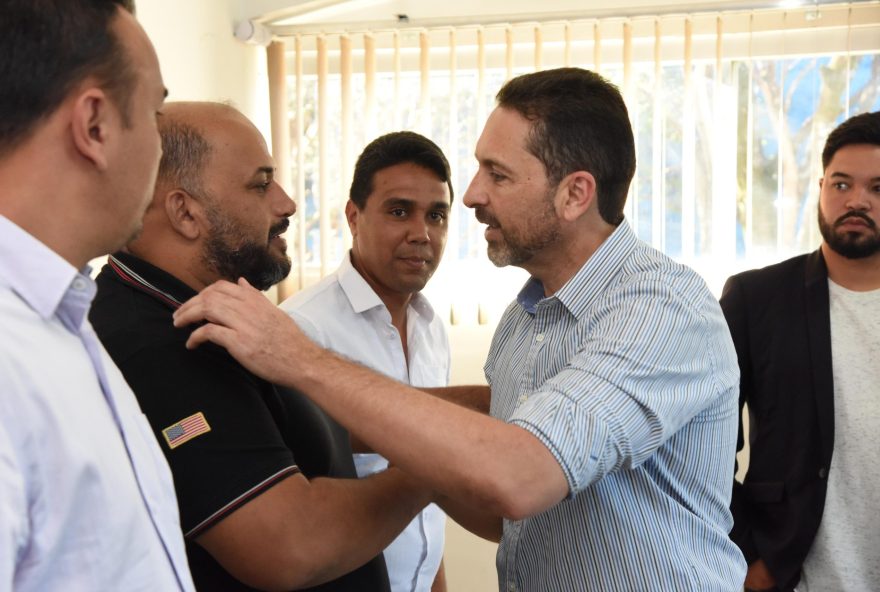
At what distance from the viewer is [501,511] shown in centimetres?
125

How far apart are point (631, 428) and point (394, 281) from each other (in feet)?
4.20

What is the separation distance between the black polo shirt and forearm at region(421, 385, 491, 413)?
0.59 meters

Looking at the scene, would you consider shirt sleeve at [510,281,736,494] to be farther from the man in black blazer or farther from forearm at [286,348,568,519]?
the man in black blazer

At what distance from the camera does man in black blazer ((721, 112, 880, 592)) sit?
2357mm

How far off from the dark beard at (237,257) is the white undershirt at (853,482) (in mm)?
1541

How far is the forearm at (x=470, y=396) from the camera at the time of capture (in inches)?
75.6

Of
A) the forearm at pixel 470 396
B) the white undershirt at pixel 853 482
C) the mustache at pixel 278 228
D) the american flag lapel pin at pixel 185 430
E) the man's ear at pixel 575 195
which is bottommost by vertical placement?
the white undershirt at pixel 853 482

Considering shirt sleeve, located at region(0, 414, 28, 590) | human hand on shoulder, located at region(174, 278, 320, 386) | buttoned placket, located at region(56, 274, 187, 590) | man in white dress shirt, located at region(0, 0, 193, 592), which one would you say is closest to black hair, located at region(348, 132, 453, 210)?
human hand on shoulder, located at region(174, 278, 320, 386)

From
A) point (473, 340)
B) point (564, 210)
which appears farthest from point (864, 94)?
point (564, 210)

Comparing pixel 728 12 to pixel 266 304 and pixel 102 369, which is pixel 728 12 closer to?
pixel 266 304

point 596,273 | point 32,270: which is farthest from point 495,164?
point 32,270

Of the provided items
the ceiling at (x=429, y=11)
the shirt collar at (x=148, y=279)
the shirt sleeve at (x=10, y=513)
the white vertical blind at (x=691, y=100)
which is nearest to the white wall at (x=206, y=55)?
the ceiling at (x=429, y=11)

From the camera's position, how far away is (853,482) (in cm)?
235

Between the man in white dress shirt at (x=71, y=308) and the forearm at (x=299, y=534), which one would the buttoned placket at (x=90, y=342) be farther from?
the forearm at (x=299, y=534)
